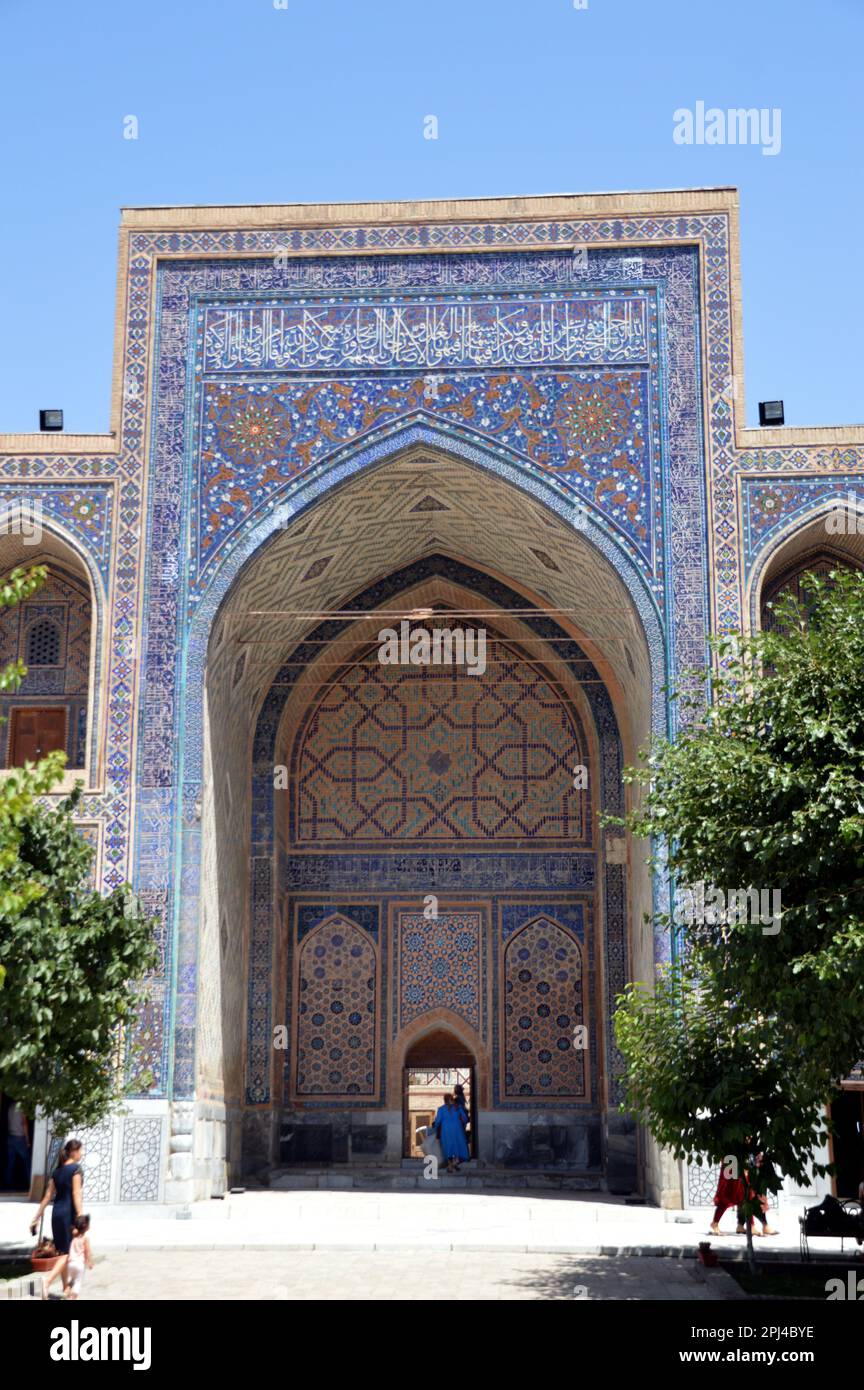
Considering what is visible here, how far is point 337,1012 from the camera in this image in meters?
15.7

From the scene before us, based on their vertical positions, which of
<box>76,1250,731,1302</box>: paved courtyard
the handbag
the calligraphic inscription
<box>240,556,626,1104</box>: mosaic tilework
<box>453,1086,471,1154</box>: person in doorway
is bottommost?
→ <box>76,1250,731,1302</box>: paved courtyard

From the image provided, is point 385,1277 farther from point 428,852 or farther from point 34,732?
point 34,732

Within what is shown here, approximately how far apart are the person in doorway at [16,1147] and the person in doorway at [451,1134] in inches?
144

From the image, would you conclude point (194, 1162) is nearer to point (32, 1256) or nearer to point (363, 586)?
point (32, 1256)

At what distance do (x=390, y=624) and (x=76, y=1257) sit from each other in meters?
9.24

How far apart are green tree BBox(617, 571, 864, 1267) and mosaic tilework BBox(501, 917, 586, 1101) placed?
247 inches

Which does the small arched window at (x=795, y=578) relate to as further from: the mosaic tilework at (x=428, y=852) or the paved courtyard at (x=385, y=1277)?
the paved courtyard at (x=385, y=1277)

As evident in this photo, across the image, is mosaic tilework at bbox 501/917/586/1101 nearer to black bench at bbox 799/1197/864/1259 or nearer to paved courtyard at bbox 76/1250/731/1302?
paved courtyard at bbox 76/1250/731/1302

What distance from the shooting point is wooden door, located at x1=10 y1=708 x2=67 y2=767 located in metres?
15.0

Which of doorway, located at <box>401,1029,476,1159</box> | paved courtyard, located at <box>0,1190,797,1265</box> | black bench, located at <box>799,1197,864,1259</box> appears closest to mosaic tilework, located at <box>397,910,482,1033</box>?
doorway, located at <box>401,1029,476,1159</box>

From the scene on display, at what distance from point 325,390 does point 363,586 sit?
2624 mm

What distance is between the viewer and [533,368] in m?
13.7

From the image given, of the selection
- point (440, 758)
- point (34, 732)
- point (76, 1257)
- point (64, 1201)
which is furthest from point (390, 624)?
point (76, 1257)
